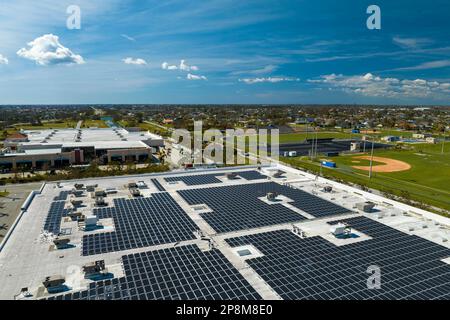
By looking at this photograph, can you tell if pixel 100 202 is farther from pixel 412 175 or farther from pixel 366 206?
pixel 412 175

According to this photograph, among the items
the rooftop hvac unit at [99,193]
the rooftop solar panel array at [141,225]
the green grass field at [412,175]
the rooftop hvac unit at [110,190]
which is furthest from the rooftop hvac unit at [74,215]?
the green grass field at [412,175]

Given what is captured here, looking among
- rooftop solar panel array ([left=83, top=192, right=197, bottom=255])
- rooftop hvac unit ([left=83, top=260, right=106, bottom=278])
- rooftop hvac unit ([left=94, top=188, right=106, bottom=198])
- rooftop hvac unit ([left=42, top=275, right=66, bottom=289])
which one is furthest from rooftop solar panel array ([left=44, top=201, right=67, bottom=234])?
rooftop hvac unit ([left=42, top=275, right=66, bottom=289])

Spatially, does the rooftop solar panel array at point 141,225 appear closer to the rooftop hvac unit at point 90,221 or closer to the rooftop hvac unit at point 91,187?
the rooftop hvac unit at point 90,221

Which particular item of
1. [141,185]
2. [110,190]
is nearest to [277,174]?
[141,185]

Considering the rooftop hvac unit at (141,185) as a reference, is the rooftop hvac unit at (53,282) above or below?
below
